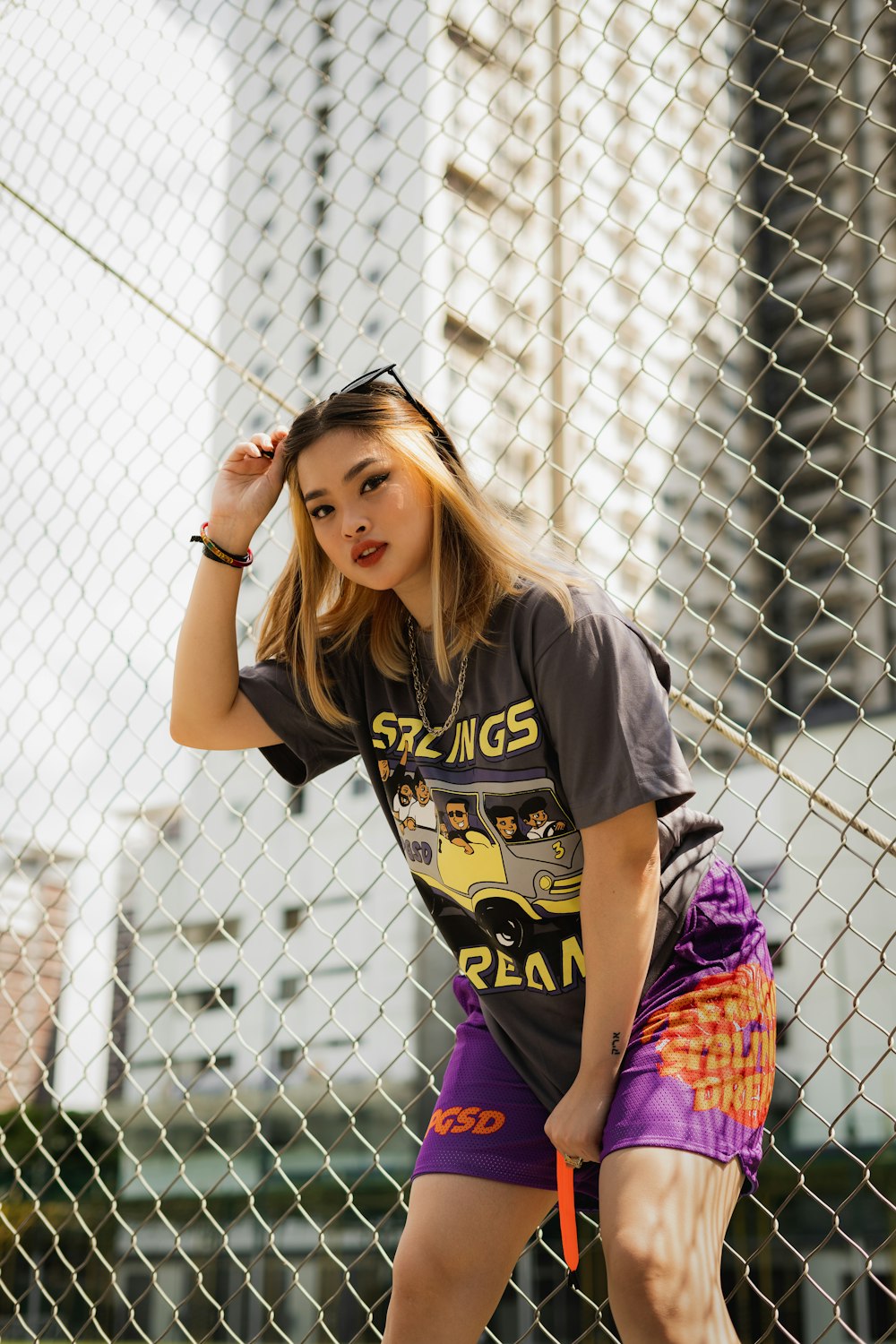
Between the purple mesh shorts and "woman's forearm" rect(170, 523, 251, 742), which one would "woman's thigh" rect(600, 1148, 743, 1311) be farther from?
"woman's forearm" rect(170, 523, 251, 742)

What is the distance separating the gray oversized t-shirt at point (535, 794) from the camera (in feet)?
3.62

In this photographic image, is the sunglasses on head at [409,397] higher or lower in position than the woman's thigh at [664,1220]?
higher

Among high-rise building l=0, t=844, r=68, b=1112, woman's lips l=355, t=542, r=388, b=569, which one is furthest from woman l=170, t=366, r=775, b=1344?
high-rise building l=0, t=844, r=68, b=1112

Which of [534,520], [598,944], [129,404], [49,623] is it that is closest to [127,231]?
[129,404]

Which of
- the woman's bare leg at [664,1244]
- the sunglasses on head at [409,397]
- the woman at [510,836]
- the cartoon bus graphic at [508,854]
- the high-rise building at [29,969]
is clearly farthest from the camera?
the high-rise building at [29,969]

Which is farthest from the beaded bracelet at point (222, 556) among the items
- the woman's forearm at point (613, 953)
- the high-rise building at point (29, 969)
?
the high-rise building at point (29, 969)

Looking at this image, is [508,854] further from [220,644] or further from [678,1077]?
[220,644]

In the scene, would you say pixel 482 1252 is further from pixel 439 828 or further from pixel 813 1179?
pixel 813 1179

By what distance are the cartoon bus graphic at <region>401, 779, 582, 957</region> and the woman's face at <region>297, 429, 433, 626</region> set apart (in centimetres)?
23

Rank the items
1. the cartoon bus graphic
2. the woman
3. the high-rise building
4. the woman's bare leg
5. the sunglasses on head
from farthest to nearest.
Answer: the high-rise building < the sunglasses on head < the cartoon bus graphic < the woman < the woman's bare leg

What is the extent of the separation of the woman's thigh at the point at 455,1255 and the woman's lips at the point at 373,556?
2.08 feet

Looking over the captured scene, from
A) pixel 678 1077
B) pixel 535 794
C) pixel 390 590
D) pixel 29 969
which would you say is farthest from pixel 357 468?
pixel 29 969

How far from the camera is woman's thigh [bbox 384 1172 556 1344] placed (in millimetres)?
1179

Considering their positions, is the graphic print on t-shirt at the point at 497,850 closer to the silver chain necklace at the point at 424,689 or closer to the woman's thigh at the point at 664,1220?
the silver chain necklace at the point at 424,689
